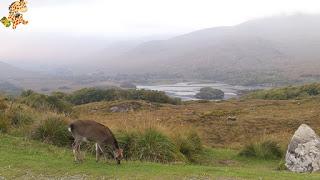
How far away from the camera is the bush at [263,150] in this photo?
21172mm

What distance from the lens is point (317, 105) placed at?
1786 inches

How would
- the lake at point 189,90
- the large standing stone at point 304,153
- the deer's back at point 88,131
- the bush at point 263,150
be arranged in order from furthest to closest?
1. the lake at point 189,90
2. the bush at point 263,150
3. the large standing stone at point 304,153
4. the deer's back at point 88,131

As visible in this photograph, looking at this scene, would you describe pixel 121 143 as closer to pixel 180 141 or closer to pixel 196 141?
pixel 180 141

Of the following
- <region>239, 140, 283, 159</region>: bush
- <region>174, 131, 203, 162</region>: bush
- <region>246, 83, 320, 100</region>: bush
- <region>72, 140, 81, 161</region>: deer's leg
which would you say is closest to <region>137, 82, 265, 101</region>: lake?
<region>246, 83, 320, 100</region>: bush

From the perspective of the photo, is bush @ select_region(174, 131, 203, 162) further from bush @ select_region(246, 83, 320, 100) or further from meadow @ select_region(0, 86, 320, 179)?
bush @ select_region(246, 83, 320, 100)

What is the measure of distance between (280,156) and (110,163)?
9253 millimetres

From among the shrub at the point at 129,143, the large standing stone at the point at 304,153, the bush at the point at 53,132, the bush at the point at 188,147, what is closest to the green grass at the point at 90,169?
the shrub at the point at 129,143

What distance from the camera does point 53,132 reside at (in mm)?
19125

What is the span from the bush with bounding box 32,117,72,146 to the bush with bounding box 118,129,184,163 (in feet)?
7.78

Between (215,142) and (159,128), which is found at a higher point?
(159,128)

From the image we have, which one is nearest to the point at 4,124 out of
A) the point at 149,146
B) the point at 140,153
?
the point at 140,153

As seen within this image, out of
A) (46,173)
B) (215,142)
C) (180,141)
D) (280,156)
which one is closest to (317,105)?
(215,142)

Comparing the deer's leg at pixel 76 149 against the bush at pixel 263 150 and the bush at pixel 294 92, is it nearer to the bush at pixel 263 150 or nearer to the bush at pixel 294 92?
the bush at pixel 263 150

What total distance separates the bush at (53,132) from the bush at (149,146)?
2.37 meters
